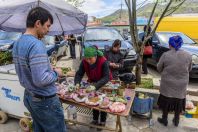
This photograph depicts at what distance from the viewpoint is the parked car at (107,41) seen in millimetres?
7695

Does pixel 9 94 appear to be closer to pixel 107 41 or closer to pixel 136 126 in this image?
pixel 136 126

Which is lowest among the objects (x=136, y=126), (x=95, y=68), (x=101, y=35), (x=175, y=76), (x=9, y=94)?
(x=136, y=126)

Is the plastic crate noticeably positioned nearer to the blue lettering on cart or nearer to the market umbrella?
the market umbrella

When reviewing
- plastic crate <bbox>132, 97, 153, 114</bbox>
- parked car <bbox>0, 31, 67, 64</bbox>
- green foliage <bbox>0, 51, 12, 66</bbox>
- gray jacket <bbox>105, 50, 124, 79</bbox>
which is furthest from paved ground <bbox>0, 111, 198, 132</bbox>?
parked car <bbox>0, 31, 67, 64</bbox>

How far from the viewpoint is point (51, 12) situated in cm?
435

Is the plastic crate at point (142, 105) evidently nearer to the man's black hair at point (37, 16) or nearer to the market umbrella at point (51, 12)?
the market umbrella at point (51, 12)

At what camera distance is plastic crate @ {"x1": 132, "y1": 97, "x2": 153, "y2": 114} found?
15.7ft

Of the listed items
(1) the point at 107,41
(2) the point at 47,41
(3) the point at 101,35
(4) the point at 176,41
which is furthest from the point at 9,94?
(2) the point at 47,41

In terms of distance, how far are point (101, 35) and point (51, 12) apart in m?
4.49

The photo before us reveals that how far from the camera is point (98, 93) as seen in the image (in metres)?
4.04

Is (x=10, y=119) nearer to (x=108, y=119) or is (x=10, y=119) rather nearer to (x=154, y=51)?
(x=108, y=119)

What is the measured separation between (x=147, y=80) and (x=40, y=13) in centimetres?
480

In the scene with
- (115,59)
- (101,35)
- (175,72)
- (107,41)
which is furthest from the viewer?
(101,35)

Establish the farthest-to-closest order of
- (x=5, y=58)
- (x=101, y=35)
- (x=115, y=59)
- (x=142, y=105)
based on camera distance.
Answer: (x=101, y=35) → (x=115, y=59) → (x=5, y=58) → (x=142, y=105)
